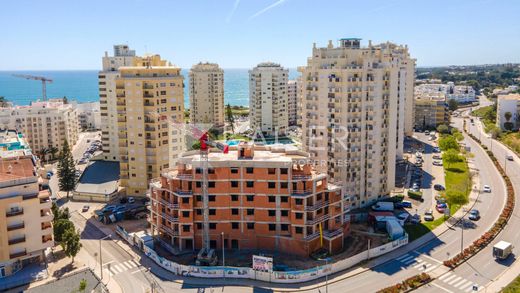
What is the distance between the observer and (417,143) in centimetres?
9675

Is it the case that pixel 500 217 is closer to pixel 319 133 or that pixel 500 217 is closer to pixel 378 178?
pixel 378 178

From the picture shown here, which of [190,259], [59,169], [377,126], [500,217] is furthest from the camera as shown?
[59,169]

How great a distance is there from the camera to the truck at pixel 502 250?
4112 centimetres

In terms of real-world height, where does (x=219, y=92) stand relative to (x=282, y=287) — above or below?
above

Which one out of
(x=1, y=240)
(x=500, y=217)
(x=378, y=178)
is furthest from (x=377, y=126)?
(x=1, y=240)

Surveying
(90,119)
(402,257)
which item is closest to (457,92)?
(90,119)

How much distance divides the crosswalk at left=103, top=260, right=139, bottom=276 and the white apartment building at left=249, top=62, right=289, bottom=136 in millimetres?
69991

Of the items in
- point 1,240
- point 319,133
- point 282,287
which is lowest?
point 282,287

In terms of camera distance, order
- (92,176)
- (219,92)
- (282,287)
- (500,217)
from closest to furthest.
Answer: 1. (282,287)
2. (500,217)
3. (92,176)
4. (219,92)

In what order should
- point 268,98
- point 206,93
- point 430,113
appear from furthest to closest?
point 206,93, point 430,113, point 268,98

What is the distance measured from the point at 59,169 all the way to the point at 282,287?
4028cm

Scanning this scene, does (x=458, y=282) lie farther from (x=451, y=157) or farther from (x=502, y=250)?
(x=451, y=157)

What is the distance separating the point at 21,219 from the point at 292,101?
301 feet

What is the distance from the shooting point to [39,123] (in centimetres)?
8581
